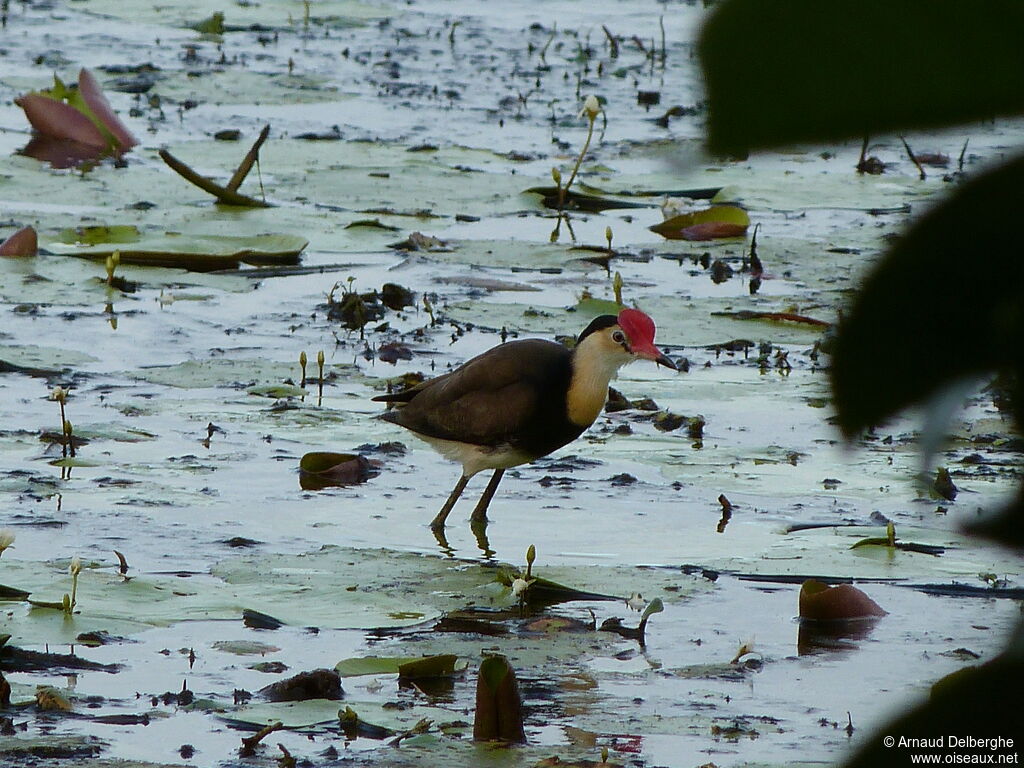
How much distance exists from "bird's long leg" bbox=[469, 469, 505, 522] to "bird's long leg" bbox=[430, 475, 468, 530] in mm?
64

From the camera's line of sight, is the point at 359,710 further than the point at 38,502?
No

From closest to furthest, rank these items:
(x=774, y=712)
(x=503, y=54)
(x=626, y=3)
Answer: (x=774, y=712)
(x=503, y=54)
(x=626, y=3)

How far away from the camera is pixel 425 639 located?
11.6 feet

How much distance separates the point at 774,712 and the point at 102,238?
14.0ft

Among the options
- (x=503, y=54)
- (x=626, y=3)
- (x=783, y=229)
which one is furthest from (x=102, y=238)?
(x=626, y=3)

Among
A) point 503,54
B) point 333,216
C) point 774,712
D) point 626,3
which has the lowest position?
point 774,712

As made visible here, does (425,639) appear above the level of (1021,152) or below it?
below

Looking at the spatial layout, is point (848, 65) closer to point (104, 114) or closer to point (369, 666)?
point (369, 666)

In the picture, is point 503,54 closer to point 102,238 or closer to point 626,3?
point 626,3

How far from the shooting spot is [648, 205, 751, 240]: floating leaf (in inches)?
293

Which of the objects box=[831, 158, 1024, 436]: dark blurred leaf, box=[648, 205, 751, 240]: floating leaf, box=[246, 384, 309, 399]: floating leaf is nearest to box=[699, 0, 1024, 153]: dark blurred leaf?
box=[831, 158, 1024, 436]: dark blurred leaf

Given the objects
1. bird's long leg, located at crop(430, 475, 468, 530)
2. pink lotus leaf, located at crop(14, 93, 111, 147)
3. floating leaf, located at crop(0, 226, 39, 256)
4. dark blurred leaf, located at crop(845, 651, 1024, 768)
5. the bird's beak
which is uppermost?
pink lotus leaf, located at crop(14, 93, 111, 147)

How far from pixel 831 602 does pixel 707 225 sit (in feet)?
12.9

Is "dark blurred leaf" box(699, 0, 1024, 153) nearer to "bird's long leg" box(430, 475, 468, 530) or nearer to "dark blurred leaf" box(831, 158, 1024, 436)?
"dark blurred leaf" box(831, 158, 1024, 436)
